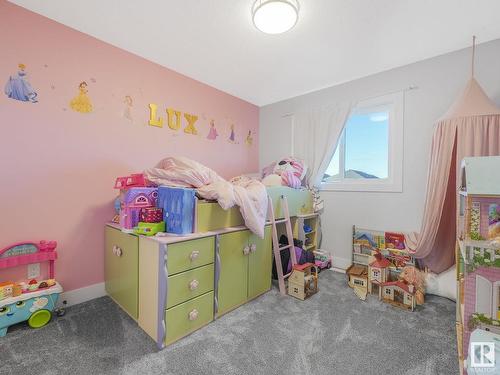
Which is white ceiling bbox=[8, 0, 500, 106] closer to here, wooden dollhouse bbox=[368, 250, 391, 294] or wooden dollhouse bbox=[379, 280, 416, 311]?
wooden dollhouse bbox=[368, 250, 391, 294]

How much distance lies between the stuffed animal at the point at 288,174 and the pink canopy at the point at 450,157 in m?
1.32

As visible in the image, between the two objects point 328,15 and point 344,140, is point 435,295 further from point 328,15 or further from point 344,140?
point 328,15

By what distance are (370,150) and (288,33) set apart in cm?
167

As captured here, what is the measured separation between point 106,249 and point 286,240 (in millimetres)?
1815

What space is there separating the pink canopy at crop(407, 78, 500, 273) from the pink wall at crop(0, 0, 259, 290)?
2.64m

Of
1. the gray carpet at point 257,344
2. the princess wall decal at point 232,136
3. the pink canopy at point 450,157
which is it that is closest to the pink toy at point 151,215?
the gray carpet at point 257,344

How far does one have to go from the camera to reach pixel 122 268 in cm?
191

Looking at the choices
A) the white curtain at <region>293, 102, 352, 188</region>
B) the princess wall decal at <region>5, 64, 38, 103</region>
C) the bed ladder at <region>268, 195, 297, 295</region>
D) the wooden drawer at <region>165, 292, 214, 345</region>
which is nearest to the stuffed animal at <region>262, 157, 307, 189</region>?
the white curtain at <region>293, 102, 352, 188</region>

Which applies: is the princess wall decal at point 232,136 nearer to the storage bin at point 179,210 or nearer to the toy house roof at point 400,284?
the storage bin at point 179,210

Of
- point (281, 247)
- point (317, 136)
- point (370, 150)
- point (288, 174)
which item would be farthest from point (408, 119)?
point (281, 247)

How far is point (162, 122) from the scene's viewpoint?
255 centimetres

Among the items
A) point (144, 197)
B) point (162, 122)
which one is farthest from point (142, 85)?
point (144, 197)

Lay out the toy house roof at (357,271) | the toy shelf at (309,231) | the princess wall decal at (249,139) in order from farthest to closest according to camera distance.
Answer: the princess wall decal at (249,139) < the toy shelf at (309,231) < the toy house roof at (357,271)

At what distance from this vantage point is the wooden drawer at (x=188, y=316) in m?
1.54
